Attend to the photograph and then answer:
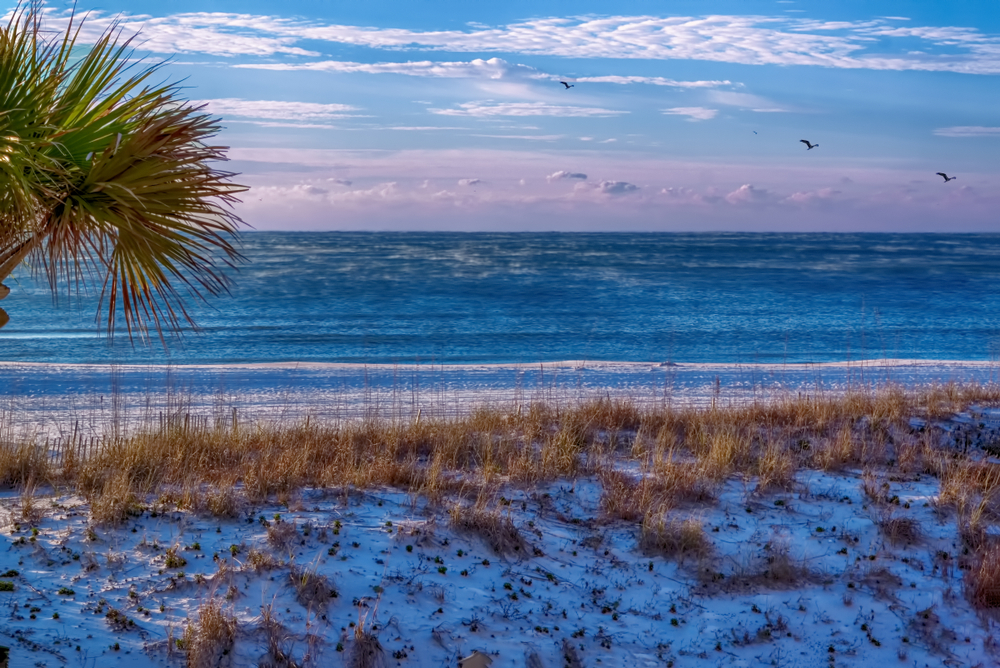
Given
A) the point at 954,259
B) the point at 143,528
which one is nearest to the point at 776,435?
the point at 143,528

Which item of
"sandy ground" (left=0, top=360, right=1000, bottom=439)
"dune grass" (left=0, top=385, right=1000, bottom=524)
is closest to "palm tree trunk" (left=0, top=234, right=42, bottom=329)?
"dune grass" (left=0, top=385, right=1000, bottom=524)

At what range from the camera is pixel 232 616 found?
533 cm

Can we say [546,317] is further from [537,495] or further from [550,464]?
[537,495]

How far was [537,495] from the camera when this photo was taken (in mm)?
7367

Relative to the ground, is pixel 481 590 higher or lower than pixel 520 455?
lower

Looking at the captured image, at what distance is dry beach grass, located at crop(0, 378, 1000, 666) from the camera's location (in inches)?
227

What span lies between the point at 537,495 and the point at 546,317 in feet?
90.5

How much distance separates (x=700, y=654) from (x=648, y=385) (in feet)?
33.3

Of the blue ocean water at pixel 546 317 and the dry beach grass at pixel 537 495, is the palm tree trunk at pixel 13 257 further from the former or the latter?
the dry beach grass at pixel 537 495

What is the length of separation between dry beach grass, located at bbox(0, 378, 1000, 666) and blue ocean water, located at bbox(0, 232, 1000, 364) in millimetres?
1816

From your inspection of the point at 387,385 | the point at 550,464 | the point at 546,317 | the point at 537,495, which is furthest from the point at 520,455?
the point at 546,317

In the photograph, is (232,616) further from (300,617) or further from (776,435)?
(776,435)

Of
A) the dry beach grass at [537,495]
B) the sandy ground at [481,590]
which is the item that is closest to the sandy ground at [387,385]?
the dry beach grass at [537,495]

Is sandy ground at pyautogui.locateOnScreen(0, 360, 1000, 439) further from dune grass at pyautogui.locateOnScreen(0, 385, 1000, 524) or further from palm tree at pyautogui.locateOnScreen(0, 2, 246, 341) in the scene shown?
palm tree at pyautogui.locateOnScreen(0, 2, 246, 341)
